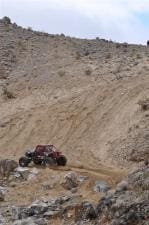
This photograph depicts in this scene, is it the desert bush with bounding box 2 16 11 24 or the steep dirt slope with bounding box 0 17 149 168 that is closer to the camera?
the steep dirt slope with bounding box 0 17 149 168

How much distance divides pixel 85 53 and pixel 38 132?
775 inches

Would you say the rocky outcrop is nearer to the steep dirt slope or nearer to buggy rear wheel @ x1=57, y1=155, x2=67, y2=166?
buggy rear wheel @ x1=57, y1=155, x2=67, y2=166

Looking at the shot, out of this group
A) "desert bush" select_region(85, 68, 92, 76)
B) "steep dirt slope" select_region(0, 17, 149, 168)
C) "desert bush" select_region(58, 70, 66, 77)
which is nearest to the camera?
"steep dirt slope" select_region(0, 17, 149, 168)

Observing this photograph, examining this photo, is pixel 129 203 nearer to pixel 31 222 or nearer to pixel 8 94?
pixel 31 222

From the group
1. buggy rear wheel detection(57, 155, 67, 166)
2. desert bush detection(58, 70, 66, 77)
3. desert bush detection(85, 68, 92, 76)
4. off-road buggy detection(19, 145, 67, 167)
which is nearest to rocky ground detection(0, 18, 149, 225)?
desert bush detection(58, 70, 66, 77)

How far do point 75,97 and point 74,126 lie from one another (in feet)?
19.1

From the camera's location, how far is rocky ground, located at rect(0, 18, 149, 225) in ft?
76.1

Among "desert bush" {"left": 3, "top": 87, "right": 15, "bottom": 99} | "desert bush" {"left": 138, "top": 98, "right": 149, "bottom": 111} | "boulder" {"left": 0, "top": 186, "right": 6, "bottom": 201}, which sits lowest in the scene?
"boulder" {"left": 0, "top": 186, "right": 6, "bottom": 201}

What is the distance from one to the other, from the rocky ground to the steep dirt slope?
0.09m

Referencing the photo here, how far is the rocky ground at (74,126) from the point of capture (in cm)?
2319

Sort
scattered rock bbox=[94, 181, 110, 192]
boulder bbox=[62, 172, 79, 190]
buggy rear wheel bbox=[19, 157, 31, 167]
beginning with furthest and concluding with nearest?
buggy rear wheel bbox=[19, 157, 31, 167], boulder bbox=[62, 172, 79, 190], scattered rock bbox=[94, 181, 110, 192]

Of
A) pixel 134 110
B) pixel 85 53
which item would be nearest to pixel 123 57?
pixel 85 53

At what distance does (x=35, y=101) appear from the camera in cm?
5916

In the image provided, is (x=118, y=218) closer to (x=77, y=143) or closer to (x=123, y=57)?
(x=77, y=143)
